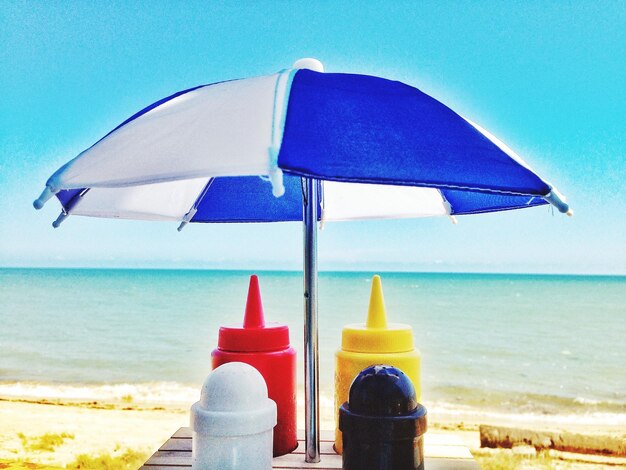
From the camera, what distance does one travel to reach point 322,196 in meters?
2.14

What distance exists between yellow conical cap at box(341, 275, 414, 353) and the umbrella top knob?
1.87ft

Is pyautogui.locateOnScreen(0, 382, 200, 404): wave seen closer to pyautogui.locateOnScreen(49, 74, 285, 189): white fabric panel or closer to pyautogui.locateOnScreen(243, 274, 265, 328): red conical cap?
pyautogui.locateOnScreen(243, 274, 265, 328): red conical cap

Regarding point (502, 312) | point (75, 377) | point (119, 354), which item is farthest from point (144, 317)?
point (502, 312)

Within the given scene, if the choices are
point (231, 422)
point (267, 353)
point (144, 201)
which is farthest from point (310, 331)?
point (144, 201)

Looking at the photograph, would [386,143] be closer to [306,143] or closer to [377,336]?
[306,143]

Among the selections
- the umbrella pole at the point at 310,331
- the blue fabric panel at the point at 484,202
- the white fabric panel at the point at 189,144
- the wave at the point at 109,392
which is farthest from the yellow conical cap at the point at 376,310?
the wave at the point at 109,392

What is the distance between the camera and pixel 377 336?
1301mm

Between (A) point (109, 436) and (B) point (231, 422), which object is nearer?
(B) point (231, 422)

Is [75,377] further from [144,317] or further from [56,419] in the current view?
[144,317]

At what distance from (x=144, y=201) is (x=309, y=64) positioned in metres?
0.69

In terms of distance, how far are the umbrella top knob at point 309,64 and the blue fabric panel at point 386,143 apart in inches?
8.4

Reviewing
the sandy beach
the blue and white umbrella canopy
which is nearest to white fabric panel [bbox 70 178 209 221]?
the blue and white umbrella canopy

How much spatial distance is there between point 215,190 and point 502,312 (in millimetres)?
24963

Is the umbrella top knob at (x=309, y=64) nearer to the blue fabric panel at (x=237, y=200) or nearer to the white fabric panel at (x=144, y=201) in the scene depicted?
the white fabric panel at (x=144, y=201)
